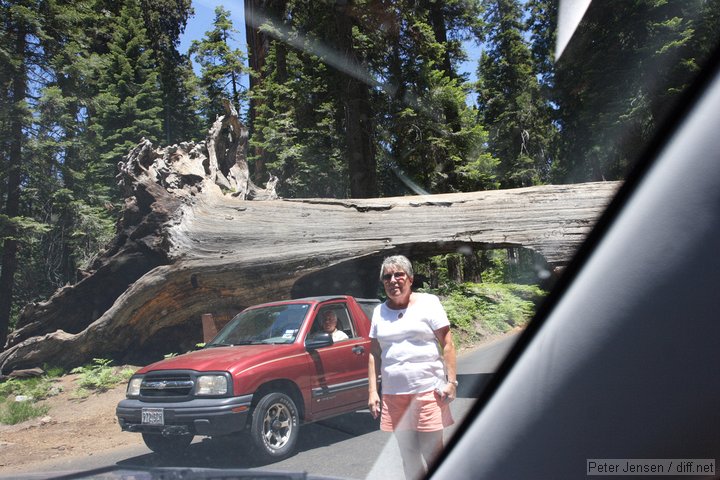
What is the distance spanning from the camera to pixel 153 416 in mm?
6188

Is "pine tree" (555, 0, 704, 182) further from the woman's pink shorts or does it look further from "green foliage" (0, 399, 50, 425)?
"green foliage" (0, 399, 50, 425)

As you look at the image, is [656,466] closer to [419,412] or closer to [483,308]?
[419,412]

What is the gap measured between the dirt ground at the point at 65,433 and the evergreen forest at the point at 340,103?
3941 millimetres

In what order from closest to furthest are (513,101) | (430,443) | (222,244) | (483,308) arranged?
1. (430,443)
2. (222,244)
3. (483,308)
4. (513,101)

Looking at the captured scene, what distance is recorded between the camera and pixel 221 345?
291 inches

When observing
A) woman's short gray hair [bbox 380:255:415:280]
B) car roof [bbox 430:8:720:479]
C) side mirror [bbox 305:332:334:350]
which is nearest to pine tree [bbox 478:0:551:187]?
side mirror [bbox 305:332:334:350]

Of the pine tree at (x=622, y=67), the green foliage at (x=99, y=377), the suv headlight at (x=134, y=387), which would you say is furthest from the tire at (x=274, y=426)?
the pine tree at (x=622, y=67)

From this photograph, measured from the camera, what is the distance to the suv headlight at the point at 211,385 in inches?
237

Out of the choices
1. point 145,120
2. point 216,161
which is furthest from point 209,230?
point 145,120

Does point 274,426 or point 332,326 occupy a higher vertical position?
point 332,326

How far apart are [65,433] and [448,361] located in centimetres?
721

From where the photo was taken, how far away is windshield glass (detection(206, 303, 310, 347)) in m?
7.12

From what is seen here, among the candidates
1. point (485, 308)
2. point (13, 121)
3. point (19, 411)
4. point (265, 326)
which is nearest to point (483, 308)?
point (485, 308)

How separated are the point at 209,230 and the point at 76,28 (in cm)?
1377
